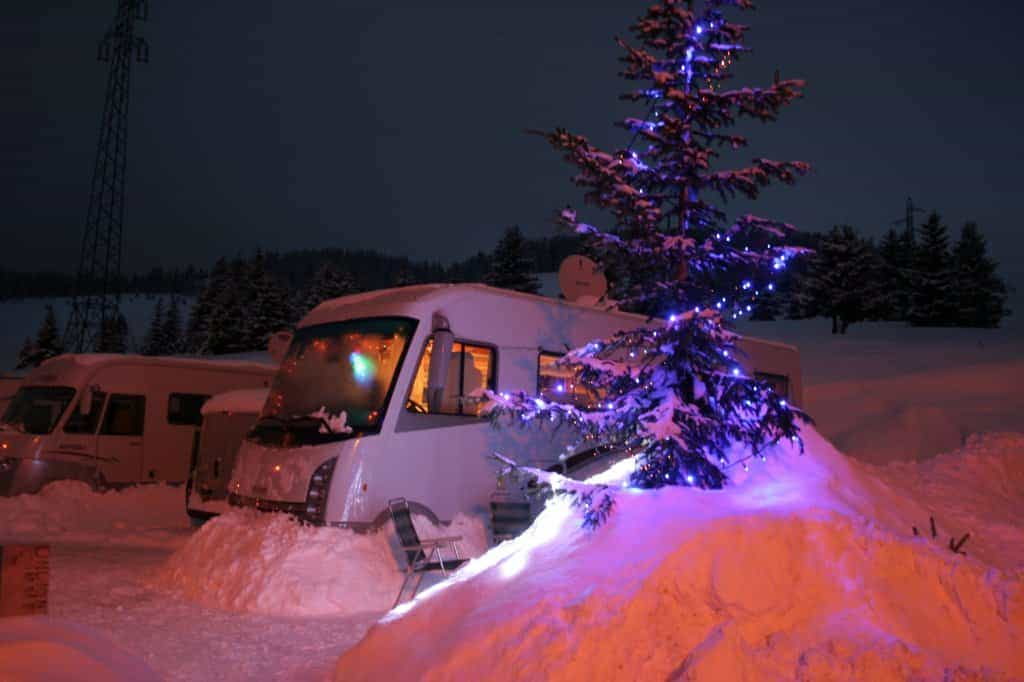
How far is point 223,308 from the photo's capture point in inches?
2397

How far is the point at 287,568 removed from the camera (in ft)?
27.1

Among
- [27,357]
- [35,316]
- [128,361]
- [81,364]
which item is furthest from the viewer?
[35,316]

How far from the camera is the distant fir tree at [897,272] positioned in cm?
5953

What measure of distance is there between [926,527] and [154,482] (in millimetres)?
13655

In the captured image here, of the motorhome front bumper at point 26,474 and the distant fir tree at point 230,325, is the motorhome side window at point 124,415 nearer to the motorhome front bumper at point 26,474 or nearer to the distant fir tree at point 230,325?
the motorhome front bumper at point 26,474

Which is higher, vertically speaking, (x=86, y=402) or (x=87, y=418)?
(x=86, y=402)

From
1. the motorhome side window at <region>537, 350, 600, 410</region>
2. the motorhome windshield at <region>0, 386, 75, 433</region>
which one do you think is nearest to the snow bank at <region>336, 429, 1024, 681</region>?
the motorhome side window at <region>537, 350, 600, 410</region>

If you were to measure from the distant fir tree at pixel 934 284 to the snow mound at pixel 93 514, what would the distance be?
49.5m

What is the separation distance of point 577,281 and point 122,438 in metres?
9.30

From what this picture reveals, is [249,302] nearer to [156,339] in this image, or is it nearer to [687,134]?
[156,339]

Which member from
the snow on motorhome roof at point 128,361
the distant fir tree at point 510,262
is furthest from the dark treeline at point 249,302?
the snow on motorhome roof at point 128,361

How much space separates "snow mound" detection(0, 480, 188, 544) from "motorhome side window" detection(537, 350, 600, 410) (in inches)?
257

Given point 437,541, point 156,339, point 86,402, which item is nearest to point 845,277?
point 86,402

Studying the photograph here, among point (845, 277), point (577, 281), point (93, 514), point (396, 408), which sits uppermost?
point (845, 277)
